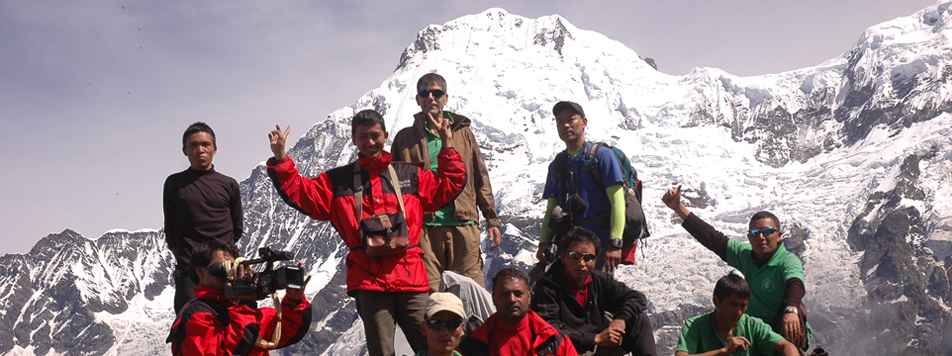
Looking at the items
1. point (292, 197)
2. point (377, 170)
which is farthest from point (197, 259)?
point (377, 170)

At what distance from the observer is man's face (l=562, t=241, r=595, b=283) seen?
7.41 metres

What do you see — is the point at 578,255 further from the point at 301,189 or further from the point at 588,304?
the point at 301,189

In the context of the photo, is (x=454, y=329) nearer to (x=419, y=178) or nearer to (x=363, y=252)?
(x=363, y=252)

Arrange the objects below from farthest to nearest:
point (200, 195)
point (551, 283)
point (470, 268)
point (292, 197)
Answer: point (470, 268)
point (200, 195)
point (551, 283)
point (292, 197)

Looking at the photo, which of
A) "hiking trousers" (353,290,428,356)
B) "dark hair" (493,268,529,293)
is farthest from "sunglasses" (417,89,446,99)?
"dark hair" (493,268,529,293)

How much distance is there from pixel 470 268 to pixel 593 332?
6.39 ft

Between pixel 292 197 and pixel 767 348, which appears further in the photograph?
Answer: pixel 767 348

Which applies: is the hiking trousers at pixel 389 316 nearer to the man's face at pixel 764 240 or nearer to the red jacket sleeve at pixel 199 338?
the red jacket sleeve at pixel 199 338

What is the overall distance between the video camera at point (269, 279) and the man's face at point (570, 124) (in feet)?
13.8

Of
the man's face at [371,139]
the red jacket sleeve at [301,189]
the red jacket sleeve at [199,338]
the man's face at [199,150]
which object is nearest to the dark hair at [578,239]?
the man's face at [371,139]

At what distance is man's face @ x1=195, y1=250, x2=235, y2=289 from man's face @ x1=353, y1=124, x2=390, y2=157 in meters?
1.78

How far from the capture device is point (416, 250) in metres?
7.45

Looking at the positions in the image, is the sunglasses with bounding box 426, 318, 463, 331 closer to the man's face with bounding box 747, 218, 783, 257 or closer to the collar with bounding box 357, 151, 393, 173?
the collar with bounding box 357, 151, 393, 173

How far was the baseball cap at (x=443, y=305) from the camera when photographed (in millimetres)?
6438
